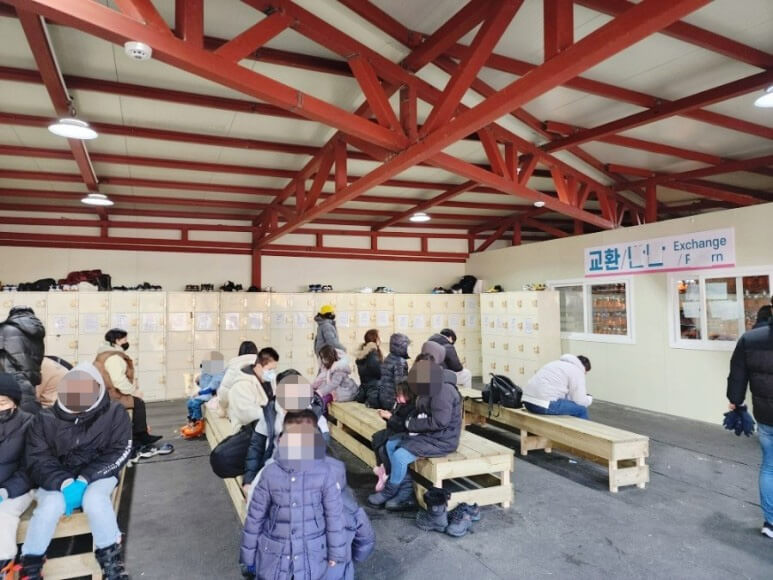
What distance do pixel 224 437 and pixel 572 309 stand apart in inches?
266

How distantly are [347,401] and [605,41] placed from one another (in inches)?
177

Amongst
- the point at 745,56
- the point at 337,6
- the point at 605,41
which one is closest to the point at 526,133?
the point at 745,56

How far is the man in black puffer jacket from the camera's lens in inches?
127

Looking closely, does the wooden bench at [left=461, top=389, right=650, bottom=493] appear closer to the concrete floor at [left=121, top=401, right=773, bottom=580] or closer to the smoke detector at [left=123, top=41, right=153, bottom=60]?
the concrete floor at [left=121, top=401, right=773, bottom=580]

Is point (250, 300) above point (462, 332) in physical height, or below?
above

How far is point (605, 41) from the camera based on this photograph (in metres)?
2.31

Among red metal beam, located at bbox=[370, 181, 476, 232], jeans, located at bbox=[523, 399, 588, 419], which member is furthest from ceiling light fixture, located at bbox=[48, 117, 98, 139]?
red metal beam, located at bbox=[370, 181, 476, 232]

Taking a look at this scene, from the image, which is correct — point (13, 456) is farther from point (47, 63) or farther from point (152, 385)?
point (152, 385)

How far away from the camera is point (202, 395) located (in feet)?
19.4

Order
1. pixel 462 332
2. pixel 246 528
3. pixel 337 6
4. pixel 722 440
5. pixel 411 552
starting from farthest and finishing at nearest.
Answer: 1. pixel 462 332
2. pixel 722 440
3. pixel 337 6
4. pixel 411 552
5. pixel 246 528

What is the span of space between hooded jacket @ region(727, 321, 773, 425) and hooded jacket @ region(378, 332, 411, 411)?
104 inches

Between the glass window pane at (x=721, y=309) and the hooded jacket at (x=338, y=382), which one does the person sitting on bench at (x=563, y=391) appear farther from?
the glass window pane at (x=721, y=309)

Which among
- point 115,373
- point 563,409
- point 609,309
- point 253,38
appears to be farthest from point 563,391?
point 115,373

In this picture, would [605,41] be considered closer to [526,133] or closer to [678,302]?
[526,133]
